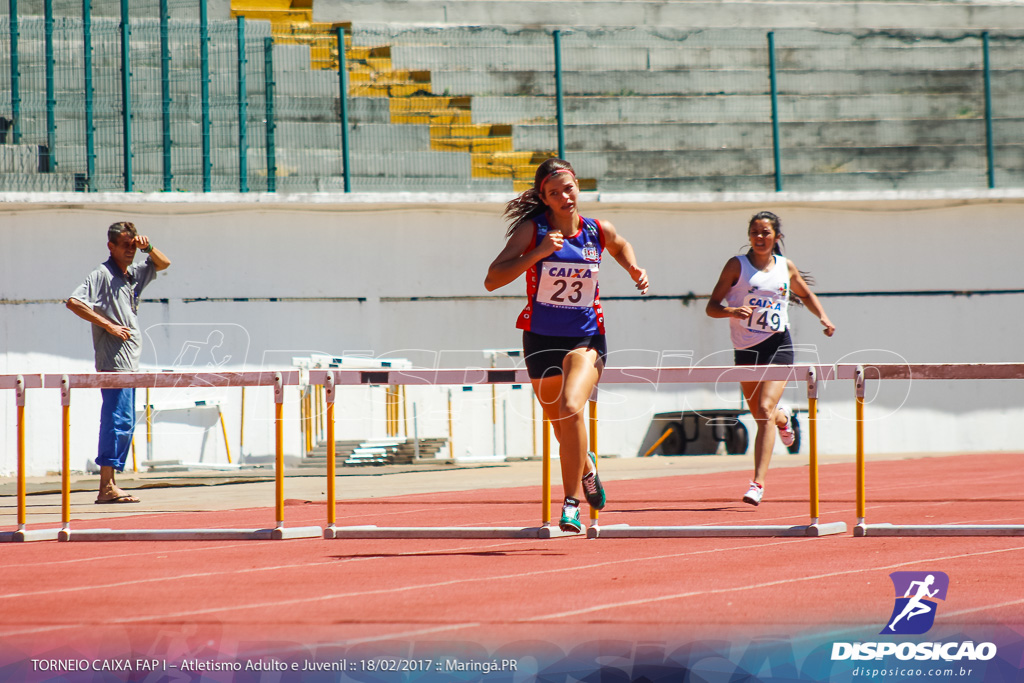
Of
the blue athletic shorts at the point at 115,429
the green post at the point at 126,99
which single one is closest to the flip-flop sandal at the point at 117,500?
the blue athletic shorts at the point at 115,429

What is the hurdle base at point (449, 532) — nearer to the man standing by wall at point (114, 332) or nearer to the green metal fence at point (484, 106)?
the man standing by wall at point (114, 332)

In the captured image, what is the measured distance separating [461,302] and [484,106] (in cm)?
312

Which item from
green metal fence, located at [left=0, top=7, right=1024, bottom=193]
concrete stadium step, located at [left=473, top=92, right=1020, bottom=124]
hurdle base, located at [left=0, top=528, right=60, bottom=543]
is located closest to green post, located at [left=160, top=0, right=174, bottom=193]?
green metal fence, located at [left=0, top=7, right=1024, bottom=193]

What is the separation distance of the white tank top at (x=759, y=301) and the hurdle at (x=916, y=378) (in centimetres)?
164

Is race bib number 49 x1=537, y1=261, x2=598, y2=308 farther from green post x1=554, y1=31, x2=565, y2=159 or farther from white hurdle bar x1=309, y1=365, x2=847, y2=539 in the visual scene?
green post x1=554, y1=31, x2=565, y2=159

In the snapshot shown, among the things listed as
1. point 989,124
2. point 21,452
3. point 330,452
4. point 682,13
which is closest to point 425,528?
point 330,452

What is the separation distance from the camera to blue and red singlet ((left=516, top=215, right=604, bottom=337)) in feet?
20.0

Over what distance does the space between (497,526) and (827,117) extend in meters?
11.8

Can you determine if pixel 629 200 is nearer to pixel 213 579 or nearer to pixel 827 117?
pixel 827 117

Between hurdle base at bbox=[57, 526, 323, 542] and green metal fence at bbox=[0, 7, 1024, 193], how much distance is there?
8.10 m

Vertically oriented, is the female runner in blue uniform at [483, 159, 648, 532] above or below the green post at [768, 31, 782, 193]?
below

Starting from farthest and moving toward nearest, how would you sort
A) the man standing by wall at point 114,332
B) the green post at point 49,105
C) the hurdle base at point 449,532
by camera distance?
the green post at point 49,105, the man standing by wall at point 114,332, the hurdle base at point 449,532

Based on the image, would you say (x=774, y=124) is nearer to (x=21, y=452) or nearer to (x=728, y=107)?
(x=728, y=107)

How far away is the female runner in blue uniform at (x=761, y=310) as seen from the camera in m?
8.21
